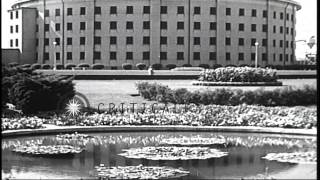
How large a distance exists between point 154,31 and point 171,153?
56.8 metres

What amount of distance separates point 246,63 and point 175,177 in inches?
2453

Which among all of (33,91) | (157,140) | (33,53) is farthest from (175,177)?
(33,53)

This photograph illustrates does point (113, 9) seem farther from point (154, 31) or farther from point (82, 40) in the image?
point (154, 31)

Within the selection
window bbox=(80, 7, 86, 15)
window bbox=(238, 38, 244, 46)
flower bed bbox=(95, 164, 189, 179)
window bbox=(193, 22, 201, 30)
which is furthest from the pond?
window bbox=(238, 38, 244, 46)

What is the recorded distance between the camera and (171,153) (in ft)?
40.1

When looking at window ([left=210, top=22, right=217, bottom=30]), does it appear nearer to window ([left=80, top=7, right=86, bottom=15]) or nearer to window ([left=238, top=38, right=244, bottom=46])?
window ([left=238, top=38, right=244, bottom=46])

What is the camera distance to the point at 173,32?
225ft

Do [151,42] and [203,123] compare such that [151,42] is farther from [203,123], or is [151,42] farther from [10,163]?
[10,163]

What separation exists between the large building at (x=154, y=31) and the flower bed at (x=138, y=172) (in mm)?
57918

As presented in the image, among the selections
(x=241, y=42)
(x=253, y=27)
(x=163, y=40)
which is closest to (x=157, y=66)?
(x=163, y=40)

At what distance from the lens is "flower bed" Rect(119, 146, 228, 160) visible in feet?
39.0

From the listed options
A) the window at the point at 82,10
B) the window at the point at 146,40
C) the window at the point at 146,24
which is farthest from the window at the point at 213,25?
the window at the point at 82,10

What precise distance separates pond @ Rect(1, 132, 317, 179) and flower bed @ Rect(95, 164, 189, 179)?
0.22m

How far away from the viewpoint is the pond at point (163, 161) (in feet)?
33.7
